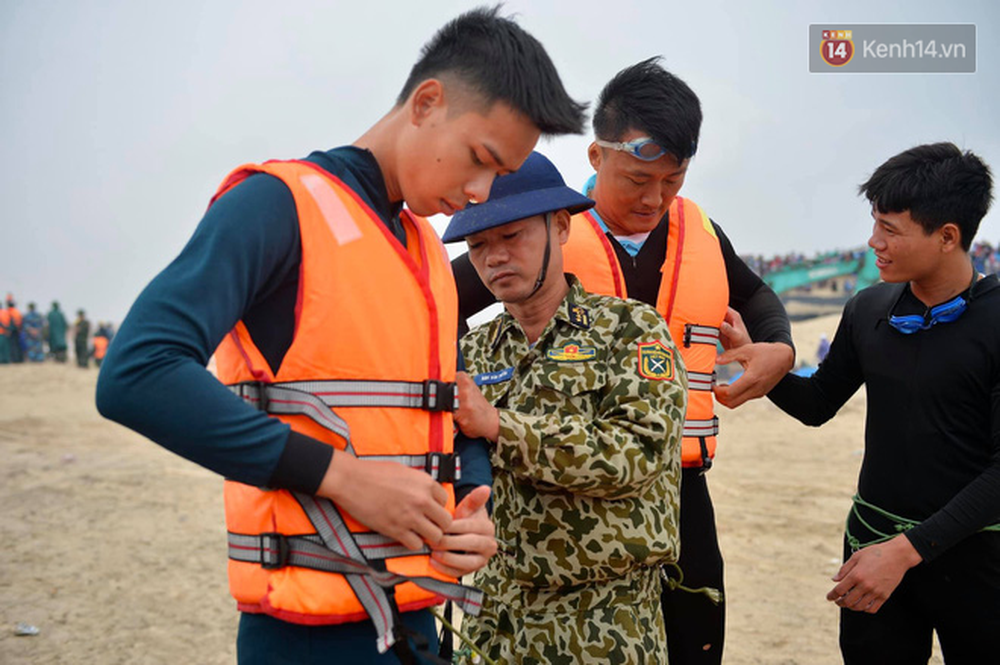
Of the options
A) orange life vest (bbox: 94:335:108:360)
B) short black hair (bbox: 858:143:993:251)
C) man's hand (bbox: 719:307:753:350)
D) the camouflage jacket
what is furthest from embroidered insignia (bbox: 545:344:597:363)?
orange life vest (bbox: 94:335:108:360)

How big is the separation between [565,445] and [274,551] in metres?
0.85

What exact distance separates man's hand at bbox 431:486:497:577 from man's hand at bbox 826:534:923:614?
1.68 metres

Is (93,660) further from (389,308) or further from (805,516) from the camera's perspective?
(805,516)

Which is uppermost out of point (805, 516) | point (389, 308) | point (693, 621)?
point (389, 308)

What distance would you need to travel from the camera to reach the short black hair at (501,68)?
1816 mm

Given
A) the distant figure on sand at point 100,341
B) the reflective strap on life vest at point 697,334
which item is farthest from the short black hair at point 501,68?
the distant figure on sand at point 100,341

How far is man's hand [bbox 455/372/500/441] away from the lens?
81.7 inches

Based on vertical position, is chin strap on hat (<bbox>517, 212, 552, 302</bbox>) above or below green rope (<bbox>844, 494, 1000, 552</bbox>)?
above

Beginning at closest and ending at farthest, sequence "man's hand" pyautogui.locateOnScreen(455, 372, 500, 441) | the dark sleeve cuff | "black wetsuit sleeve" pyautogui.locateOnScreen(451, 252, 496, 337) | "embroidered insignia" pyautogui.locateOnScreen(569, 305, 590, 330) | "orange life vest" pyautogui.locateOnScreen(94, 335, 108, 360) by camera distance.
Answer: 1. the dark sleeve cuff
2. "man's hand" pyautogui.locateOnScreen(455, 372, 500, 441)
3. "embroidered insignia" pyautogui.locateOnScreen(569, 305, 590, 330)
4. "black wetsuit sleeve" pyautogui.locateOnScreen(451, 252, 496, 337)
5. "orange life vest" pyautogui.locateOnScreen(94, 335, 108, 360)

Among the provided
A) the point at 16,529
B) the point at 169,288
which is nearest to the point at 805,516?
the point at 16,529

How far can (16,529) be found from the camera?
7.79 m

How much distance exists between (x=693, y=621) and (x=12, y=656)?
440 centimetres

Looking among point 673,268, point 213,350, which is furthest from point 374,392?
point 673,268

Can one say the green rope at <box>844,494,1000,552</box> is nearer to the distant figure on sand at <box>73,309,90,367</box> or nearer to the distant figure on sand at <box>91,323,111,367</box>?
the distant figure on sand at <box>91,323,111,367</box>
